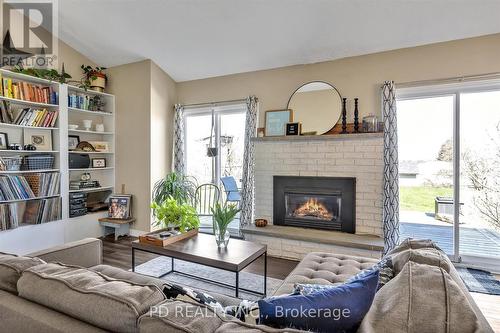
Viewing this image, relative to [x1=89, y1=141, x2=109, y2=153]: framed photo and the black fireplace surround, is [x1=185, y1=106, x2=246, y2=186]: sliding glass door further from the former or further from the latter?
[x1=89, y1=141, x2=109, y2=153]: framed photo

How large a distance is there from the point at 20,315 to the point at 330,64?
3693mm

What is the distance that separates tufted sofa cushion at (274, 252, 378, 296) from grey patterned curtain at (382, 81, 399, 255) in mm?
1340

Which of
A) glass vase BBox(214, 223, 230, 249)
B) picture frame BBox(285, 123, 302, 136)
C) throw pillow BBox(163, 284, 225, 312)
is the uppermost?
picture frame BBox(285, 123, 302, 136)

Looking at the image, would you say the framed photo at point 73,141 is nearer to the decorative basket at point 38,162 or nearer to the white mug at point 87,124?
the white mug at point 87,124

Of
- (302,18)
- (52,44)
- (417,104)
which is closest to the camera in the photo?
(302,18)

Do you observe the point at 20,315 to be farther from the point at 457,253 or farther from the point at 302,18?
the point at 457,253

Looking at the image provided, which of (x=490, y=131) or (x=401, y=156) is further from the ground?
(x=490, y=131)

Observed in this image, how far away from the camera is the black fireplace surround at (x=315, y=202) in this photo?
3.37m

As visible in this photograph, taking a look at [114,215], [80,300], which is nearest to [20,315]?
[80,300]

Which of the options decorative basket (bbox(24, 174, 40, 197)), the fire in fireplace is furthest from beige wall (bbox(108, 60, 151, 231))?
the fire in fireplace

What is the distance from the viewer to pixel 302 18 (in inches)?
117

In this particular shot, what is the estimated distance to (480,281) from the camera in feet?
8.93

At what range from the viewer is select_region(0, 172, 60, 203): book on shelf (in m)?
3.20

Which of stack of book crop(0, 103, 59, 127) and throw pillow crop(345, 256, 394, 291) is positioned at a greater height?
stack of book crop(0, 103, 59, 127)
